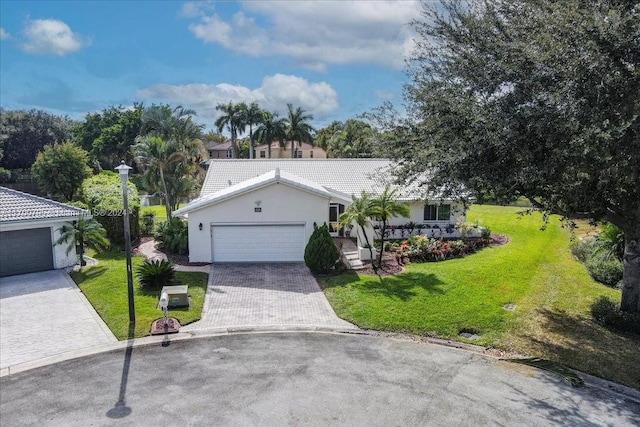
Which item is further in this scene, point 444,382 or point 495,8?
point 495,8

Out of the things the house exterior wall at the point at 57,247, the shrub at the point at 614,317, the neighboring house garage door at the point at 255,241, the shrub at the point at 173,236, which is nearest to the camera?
the shrub at the point at 614,317

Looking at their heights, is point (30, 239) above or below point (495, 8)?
below

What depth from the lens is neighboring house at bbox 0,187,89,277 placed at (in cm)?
1962

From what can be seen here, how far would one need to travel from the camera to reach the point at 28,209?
20219 millimetres

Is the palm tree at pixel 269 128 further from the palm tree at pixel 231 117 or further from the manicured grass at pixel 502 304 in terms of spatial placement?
the manicured grass at pixel 502 304

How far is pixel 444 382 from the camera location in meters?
10.7

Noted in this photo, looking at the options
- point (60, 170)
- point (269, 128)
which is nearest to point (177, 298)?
point (60, 170)

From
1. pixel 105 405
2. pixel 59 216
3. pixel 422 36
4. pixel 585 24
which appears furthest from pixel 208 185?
pixel 585 24

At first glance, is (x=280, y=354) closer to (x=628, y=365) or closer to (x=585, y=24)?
(x=628, y=365)

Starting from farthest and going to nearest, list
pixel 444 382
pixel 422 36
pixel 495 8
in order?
pixel 422 36 < pixel 495 8 < pixel 444 382

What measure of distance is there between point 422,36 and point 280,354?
10.1 m

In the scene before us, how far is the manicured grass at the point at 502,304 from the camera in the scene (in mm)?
12578

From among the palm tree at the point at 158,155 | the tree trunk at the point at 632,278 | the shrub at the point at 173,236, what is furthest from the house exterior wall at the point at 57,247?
the tree trunk at the point at 632,278

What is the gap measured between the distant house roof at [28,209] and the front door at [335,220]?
1303cm
